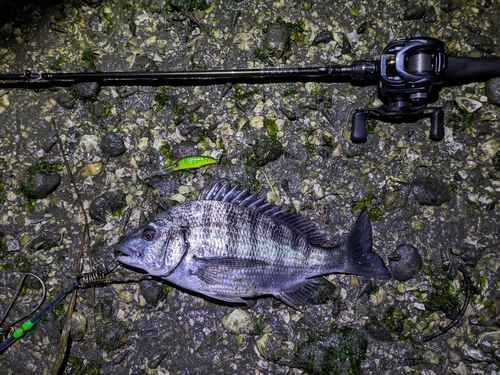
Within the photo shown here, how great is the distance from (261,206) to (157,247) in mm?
922

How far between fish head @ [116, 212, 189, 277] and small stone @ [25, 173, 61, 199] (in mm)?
906

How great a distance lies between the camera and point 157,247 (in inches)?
124

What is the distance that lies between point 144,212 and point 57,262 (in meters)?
0.89

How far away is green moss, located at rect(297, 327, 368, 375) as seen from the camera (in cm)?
335

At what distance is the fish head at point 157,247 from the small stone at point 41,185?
2.97ft

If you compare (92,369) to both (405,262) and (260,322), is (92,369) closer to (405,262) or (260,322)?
(260,322)

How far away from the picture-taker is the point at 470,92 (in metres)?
3.52

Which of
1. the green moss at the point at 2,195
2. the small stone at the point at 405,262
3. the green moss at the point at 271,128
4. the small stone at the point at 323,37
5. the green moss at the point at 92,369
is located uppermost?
the small stone at the point at 323,37

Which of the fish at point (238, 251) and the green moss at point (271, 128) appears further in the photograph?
the green moss at point (271, 128)

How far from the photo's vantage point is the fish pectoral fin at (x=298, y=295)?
3332 millimetres

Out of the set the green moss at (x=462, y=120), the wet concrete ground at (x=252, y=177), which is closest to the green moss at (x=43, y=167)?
the wet concrete ground at (x=252, y=177)

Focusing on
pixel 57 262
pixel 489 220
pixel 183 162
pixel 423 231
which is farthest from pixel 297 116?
pixel 57 262

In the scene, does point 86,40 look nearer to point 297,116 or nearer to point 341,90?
point 297,116

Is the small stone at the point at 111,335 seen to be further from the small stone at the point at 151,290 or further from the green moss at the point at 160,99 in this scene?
the green moss at the point at 160,99
